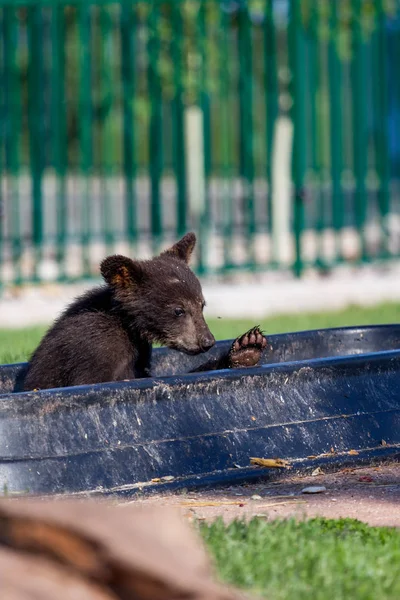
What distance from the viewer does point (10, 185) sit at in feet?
42.5

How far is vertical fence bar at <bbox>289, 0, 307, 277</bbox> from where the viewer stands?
13.5m

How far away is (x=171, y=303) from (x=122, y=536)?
3.26 m

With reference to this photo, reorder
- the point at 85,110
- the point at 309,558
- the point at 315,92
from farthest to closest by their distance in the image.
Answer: the point at 315,92 < the point at 85,110 < the point at 309,558

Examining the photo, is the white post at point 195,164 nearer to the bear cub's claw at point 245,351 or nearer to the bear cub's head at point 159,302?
the bear cub's head at point 159,302

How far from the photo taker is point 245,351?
5605 mm

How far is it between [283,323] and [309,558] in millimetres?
7005

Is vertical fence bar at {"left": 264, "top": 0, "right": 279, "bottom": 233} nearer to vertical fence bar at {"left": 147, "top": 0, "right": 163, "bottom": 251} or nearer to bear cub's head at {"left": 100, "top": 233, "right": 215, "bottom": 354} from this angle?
vertical fence bar at {"left": 147, "top": 0, "right": 163, "bottom": 251}

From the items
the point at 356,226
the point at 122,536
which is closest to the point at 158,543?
the point at 122,536

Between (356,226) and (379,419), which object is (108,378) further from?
(356,226)

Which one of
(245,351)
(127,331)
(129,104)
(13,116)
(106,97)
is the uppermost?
(106,97)

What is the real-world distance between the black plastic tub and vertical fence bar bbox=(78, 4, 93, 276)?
757 centimetres

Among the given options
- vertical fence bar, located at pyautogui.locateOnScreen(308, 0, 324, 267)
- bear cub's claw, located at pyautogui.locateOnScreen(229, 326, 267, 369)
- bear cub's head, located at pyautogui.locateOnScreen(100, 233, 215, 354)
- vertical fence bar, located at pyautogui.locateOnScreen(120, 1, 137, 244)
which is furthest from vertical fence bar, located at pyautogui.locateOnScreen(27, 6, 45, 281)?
bear cub's claw, located at pyautogui.locateOnScreen(229, 326, 267, 369)

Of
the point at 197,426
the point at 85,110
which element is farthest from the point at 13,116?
the point at 197,426

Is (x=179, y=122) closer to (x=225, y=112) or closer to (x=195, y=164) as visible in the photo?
(x=195, y=164)
